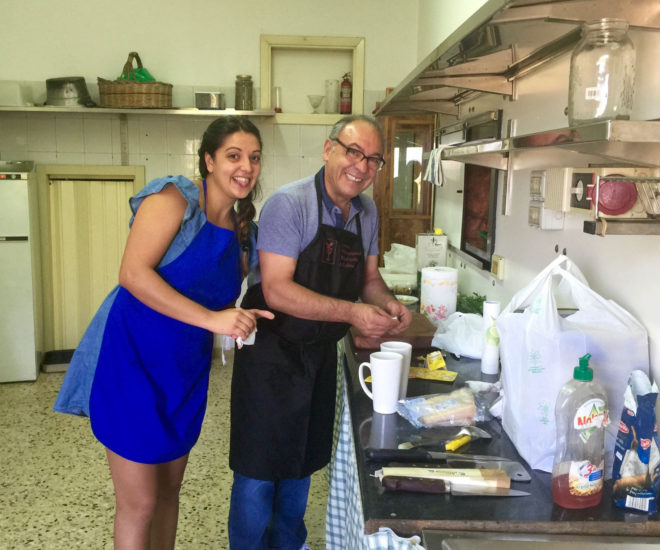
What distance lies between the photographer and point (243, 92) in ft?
14.6

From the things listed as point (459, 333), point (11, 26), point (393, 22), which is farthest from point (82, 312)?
point (459, 333)

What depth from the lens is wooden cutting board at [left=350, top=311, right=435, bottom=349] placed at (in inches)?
84.5

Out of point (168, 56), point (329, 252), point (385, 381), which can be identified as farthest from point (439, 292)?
point (168, 56)

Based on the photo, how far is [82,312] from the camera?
15.9ft

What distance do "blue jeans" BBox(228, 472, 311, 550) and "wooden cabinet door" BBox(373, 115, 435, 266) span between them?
7.98 ft

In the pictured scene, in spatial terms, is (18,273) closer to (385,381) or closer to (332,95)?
(332,95)

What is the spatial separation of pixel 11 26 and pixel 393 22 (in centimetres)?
259

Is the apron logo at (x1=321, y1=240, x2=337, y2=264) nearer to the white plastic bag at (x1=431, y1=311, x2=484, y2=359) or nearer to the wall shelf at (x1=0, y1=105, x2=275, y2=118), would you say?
the white plastic bag at (x1=431, y1=311, x2=484, y2=359)

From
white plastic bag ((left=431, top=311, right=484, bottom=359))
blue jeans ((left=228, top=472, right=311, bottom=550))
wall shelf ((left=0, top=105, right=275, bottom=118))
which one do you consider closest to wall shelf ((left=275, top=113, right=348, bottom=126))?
wall shelf ((left=0, top=105, right=275, bottom=118))

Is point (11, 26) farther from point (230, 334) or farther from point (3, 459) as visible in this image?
point (230, 334)

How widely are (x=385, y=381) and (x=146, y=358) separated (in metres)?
0.63

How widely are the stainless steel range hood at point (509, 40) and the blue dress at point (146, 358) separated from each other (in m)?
0.78

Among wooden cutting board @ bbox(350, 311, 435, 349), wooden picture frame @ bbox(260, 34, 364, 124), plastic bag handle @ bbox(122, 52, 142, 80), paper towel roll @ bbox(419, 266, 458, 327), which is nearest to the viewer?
wooden cutting board @ bbox(350, 311, 435, 349)

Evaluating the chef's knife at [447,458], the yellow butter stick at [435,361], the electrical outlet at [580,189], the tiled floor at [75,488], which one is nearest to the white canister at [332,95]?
the tiled floor at [75,488]
